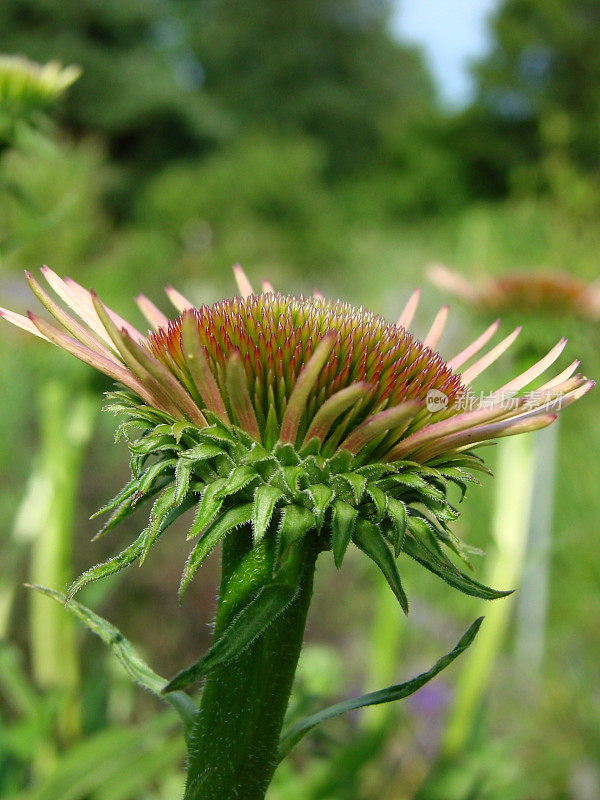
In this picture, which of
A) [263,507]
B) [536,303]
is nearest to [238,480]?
[263,507]

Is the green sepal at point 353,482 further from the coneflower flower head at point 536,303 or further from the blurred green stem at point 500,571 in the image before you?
the coneflower flower head at point 536,303

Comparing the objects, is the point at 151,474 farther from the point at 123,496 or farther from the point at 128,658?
the point at 128,658

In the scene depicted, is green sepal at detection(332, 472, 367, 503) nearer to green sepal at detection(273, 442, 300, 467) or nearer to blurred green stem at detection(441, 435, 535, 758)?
green sepal at detection(273, 442, 300, 467)

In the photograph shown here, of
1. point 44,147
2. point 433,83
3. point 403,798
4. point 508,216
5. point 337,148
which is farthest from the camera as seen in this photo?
point 433,83

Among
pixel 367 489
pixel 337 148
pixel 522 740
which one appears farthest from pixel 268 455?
pixel 337 148

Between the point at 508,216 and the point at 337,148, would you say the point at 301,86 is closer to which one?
the point at 337,148
